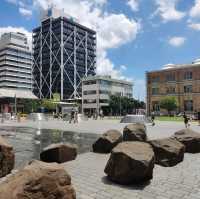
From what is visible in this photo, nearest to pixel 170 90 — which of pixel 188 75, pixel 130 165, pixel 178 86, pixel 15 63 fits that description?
pixel 178 86

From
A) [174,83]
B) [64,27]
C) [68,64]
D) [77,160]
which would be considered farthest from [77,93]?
[77,160]

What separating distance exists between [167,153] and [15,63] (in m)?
163

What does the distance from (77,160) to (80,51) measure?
541 feet

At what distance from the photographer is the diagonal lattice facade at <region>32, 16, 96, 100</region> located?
159 m

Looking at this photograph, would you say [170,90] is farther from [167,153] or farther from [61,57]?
[167,153]

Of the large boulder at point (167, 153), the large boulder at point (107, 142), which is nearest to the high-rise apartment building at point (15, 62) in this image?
the large boulder at point (107, 142)

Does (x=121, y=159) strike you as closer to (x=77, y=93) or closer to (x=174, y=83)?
(x=174, y=83)

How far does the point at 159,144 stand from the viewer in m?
9.12

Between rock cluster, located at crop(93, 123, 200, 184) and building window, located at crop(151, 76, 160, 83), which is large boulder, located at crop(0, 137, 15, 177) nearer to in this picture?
rock cluster, located at crop(93, 123, 200, 184)

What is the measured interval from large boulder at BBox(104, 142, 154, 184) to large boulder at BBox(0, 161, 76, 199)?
6.56ft

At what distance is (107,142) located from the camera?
11062 millimetres

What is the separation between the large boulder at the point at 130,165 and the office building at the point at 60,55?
489ft

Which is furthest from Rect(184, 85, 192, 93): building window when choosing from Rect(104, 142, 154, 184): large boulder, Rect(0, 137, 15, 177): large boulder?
Rect(0, 137, 15, 177): large boulder

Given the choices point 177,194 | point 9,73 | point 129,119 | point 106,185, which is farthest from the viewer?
point 9,73
